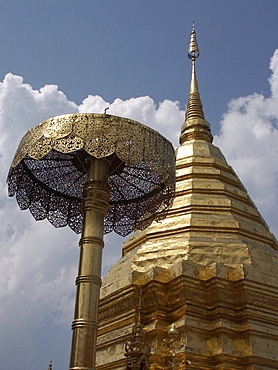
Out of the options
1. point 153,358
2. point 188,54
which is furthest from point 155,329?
point 188,54

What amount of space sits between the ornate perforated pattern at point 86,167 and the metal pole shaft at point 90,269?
55cm

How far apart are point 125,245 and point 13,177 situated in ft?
31.2

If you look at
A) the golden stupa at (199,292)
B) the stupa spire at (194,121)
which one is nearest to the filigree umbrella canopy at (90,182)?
the golden stupa at (199,292)

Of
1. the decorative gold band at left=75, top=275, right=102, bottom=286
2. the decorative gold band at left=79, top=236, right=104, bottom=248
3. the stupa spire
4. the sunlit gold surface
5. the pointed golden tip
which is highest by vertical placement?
the pointed golden tip

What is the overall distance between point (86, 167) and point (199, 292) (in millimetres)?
6187

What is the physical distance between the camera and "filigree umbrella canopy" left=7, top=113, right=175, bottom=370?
690 centimetres

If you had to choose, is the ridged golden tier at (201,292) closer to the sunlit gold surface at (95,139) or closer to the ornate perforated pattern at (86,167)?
the ornate perforated pattern at (86,167)

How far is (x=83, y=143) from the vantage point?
7621 millimetres

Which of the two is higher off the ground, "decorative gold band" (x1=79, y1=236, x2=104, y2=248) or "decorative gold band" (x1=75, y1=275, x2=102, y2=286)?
"decorative gold band" (x1=79, y1=236, x2=104, y2=248)

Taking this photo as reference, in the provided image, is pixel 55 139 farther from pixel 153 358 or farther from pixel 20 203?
pixel 153 358

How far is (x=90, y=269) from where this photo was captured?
7020 millimetres

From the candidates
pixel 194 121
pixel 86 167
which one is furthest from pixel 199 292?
pixel 194 121

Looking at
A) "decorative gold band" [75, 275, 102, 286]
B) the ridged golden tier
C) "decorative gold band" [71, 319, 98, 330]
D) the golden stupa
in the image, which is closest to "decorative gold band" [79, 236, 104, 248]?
"decorative gold band" [75, 275, 102, 286]

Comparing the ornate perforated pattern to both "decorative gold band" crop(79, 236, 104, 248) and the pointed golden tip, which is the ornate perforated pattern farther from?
the pointed golden tip
